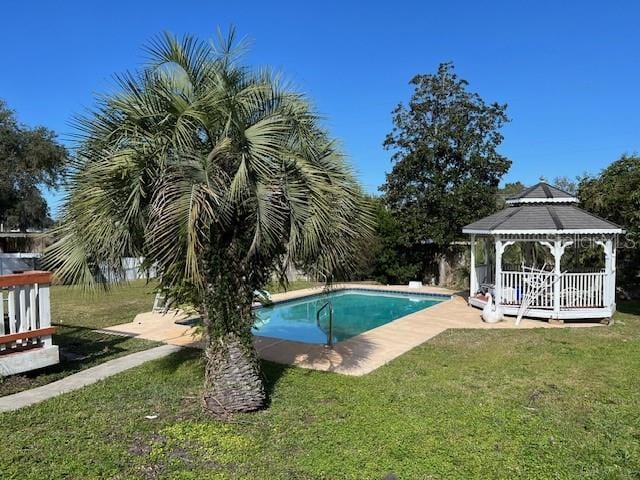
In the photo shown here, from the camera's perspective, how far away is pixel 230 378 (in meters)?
5.69

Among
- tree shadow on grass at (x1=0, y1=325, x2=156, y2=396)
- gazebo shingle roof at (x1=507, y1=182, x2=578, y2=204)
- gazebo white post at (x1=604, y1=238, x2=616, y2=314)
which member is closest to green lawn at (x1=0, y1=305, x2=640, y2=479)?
tree shadow on grass at (x1=0, y1=325, x2=156, y2=396)

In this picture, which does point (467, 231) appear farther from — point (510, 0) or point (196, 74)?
point (196, 74)

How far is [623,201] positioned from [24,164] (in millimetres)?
30032

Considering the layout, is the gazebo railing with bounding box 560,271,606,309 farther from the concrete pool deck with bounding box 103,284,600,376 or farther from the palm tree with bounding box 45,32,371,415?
the palm tree with bounding box 45,32,371,415

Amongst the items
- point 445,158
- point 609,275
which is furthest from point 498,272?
point 445,158

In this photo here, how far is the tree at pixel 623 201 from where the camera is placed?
44.5 ft

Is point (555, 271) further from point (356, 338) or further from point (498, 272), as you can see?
point (356, 338)

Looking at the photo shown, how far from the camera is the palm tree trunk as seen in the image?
5.68 m

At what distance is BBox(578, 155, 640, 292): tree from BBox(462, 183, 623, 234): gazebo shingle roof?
1.11 meters

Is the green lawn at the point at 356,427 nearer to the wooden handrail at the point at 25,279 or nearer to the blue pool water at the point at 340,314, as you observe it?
the wooden handrail at the point at 25,279

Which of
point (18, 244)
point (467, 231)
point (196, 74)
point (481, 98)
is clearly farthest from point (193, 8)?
point (18, 244)

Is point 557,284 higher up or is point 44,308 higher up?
point 44,308

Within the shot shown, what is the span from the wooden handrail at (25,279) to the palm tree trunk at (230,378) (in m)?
3.34

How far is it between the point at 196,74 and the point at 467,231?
11.3 metres
